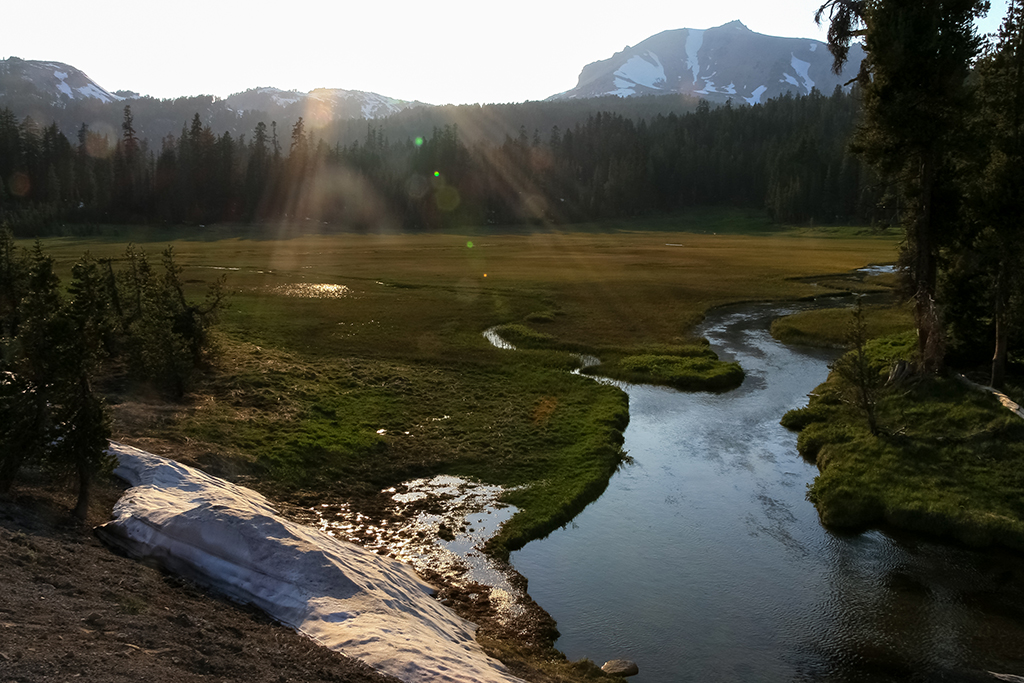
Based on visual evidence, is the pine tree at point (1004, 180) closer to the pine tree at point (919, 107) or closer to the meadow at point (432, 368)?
the pine tree at point (919, 107)

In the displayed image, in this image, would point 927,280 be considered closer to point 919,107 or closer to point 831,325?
point 919,107

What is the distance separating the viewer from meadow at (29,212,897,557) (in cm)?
2370

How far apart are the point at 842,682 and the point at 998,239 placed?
21380 mm

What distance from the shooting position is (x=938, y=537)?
20609 millimetres

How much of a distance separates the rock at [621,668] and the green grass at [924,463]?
1009 centimetres

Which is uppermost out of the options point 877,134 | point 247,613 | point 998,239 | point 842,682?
Answer: point 877,134

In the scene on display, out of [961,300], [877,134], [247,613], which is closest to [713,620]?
[247,613]

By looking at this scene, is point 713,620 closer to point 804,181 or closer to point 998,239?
point 998,239

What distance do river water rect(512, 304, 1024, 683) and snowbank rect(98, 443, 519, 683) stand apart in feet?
11.4

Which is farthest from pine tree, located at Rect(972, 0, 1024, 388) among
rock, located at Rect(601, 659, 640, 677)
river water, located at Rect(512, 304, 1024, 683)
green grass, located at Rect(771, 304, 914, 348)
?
rock, located at Rect(601, 659, 640, 677)

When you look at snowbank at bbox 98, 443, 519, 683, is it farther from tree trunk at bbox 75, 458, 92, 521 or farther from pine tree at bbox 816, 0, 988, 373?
pine tree at bbox 816, 0, 988, 373

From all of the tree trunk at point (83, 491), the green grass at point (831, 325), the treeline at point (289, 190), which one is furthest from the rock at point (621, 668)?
the treeline at point (289, 190)

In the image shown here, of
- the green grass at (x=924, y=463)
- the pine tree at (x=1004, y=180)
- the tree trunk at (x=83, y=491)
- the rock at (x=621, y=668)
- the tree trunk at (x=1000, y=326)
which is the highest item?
the pine tree at (x=1004, y=180)

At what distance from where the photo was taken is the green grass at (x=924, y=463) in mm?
20938
